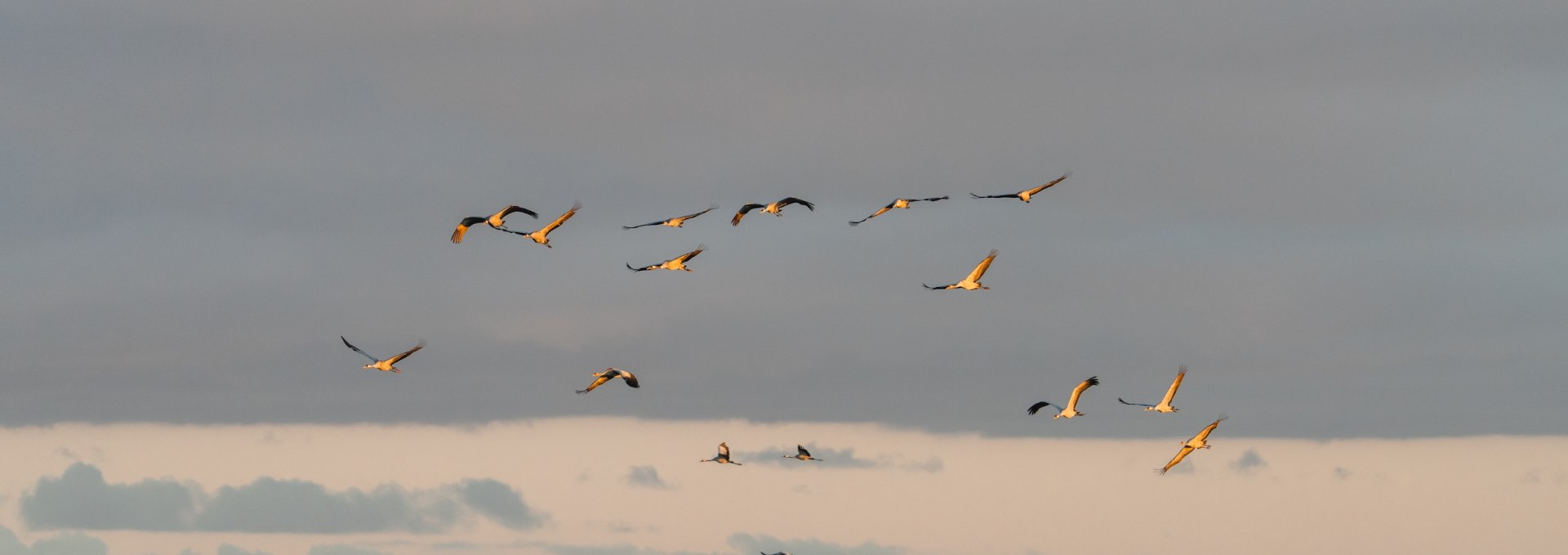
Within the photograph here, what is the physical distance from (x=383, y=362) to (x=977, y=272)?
42.2m

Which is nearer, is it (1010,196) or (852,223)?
(852,223)

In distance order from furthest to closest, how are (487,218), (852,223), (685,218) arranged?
(685,218) < (487,218) < (852,223)

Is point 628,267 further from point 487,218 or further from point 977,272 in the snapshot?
point 977,272

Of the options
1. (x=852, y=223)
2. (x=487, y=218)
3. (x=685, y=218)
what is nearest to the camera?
(x=852, y=223)

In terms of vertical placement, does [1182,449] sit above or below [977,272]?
below

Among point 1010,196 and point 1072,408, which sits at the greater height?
point 1010,196

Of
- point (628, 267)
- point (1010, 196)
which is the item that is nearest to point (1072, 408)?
point (1010, 196)

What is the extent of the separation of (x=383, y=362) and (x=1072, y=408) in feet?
164

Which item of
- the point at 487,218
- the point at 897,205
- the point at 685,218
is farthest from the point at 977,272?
the point at 487,218

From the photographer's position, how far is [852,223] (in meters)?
160

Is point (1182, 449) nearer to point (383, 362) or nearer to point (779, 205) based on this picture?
point (779, 205)

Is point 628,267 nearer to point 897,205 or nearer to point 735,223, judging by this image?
point 735,223

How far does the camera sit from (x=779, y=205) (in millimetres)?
177125

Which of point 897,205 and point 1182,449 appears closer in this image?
point 897,205
